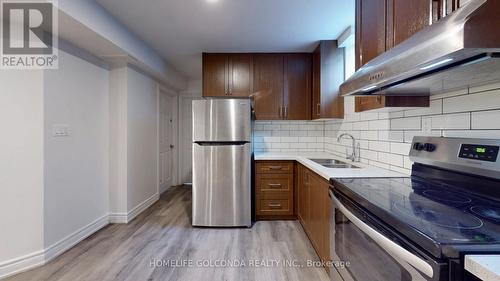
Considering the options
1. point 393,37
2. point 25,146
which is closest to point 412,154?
point 393,37

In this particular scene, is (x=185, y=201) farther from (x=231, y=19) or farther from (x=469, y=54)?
(x=469, y=54)

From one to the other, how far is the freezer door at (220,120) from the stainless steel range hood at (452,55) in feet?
6.15

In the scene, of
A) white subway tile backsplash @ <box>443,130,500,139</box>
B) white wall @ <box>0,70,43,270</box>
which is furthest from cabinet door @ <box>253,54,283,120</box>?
white wall @ <box>0,70,43,270</box>

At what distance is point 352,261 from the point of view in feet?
4.31

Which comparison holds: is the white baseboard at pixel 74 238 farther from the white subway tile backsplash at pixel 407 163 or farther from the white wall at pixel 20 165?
the white subway tile backsplash at pixel 407 163

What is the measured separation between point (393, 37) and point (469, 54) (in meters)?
0.70

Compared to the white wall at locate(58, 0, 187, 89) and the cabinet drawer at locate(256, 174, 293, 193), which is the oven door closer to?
the cabinet drawer at locate(256, 174, 293, 193)

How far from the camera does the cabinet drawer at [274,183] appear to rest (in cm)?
329

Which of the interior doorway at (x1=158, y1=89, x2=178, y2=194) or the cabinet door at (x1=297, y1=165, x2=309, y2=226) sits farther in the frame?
the interior doorway at (x1=158, y1=89, x2=178, y2=194)

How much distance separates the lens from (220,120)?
3.05 metres

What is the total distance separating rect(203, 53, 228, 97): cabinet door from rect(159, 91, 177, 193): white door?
1.52 m

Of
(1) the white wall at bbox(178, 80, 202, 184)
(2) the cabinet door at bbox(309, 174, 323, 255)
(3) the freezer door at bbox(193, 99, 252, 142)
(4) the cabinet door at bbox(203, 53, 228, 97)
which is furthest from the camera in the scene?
(1) the white wall at bbox(178, 80, 202, 184)

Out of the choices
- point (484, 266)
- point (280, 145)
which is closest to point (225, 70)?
point (280, 145)

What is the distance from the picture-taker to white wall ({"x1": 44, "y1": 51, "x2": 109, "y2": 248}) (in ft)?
7.55
